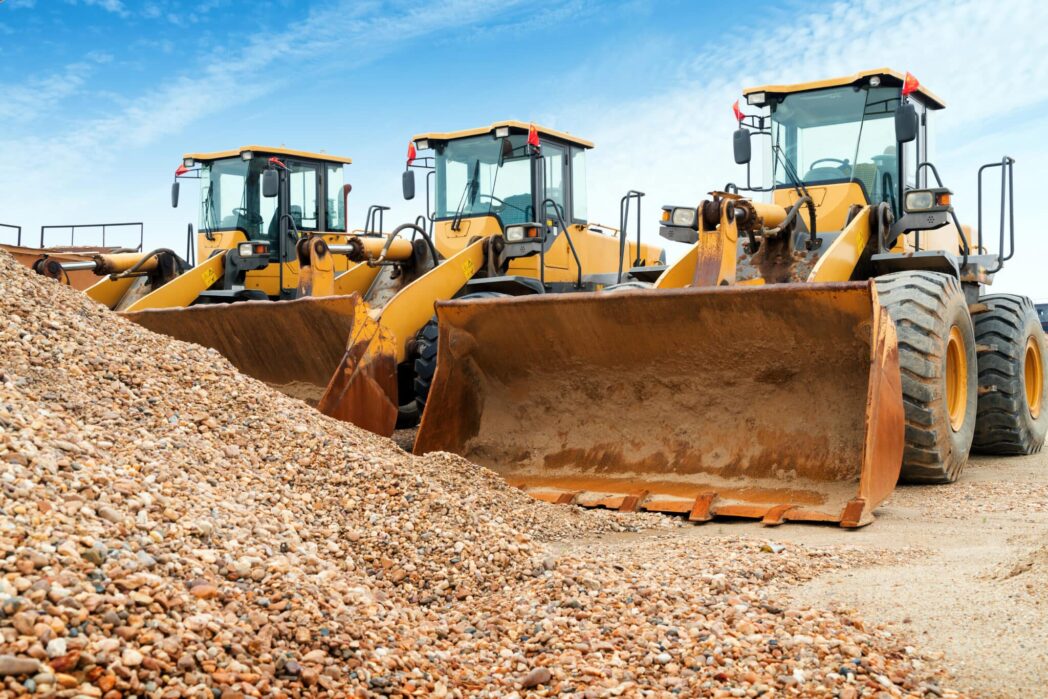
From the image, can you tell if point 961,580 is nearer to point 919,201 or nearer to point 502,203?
point 919,201

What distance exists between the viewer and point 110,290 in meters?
13.0

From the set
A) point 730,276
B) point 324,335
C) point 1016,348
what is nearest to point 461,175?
point 324,335

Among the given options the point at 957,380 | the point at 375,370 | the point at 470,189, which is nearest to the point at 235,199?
the point at 470,189

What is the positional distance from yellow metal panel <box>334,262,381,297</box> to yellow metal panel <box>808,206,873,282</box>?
4.68 m

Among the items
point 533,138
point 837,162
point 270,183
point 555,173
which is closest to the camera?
point 837,162

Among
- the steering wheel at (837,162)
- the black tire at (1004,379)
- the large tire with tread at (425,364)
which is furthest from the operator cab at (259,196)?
the black tire at (1004,379)

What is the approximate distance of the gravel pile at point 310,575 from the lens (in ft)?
9.24

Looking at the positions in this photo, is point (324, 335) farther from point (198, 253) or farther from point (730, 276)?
point (198, 253)

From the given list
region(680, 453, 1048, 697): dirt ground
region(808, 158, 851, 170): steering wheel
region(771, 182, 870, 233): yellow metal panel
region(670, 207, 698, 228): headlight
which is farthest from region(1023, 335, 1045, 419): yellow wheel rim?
region(670, 207, 698, 228): headlight

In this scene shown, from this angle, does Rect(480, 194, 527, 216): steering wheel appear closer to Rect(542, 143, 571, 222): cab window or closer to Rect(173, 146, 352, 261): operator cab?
Rect(542, 143, 571, 222): cab window

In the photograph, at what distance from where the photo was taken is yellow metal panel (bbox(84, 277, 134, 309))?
1268 cm

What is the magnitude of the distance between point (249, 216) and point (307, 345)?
18.2 feet

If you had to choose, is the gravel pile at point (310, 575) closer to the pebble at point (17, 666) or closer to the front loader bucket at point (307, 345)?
the pebble at point (17, 666)

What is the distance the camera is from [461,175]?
10.6 meters
